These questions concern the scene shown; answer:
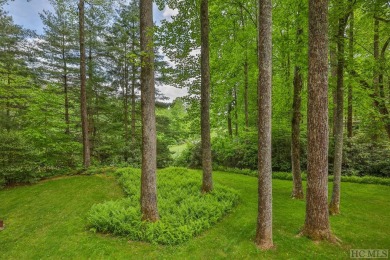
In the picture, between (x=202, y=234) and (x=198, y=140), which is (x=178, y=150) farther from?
(x=202, y=234)

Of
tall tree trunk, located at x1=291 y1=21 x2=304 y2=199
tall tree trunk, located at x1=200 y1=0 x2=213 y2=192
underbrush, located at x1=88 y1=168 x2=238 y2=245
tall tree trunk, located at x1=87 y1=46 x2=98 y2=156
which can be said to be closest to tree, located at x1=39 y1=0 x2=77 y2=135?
tall tree trunk, located at x1=87 y1=46 x2=98 y2=156

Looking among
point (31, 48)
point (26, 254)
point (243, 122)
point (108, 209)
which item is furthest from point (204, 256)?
point (31, 48)

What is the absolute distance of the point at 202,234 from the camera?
17.2ft

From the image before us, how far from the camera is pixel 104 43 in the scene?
15125 mm

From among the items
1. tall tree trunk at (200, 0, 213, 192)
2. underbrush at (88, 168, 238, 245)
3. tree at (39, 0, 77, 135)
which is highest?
tree at (39, 0, 77, 135)

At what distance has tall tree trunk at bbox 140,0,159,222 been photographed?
532cm

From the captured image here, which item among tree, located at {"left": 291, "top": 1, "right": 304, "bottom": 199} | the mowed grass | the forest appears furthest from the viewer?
tree, located at {"left": 291, "top": 1, "right": 304, "bottom": 199}

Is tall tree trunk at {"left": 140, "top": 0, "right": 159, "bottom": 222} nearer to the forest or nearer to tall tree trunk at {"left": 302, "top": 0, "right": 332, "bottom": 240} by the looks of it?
the forest

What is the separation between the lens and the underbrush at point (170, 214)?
5031mm

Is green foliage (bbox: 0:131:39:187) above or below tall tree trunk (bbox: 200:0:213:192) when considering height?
below

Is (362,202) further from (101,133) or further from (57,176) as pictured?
(101,133)

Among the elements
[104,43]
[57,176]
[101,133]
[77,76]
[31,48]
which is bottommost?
[57,176]

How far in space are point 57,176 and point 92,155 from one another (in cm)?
353

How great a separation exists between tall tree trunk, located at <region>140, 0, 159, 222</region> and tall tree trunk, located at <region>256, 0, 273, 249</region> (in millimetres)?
2679
